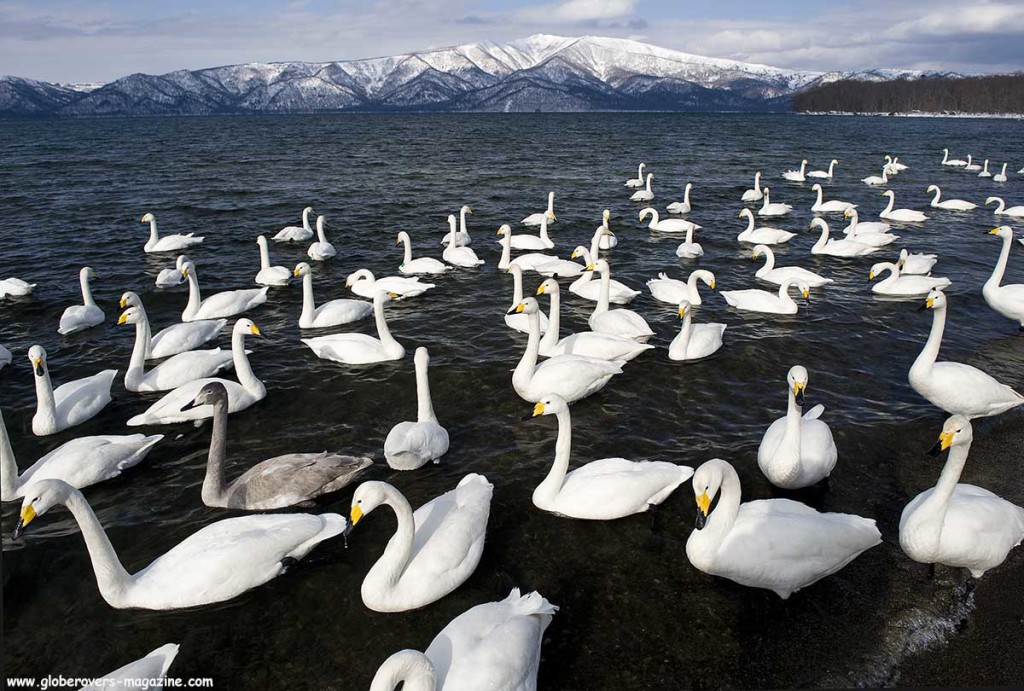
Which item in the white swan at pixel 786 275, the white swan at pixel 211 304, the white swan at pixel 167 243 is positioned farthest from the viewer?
the white swan at pixel 167 243

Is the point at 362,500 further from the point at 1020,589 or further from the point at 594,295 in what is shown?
the point at 594,295

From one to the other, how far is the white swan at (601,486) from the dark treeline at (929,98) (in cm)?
16888

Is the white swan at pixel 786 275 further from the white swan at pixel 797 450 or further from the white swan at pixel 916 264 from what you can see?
the white swan at pixel 797 450

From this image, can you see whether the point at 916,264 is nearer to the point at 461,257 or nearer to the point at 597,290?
the point at 597,290

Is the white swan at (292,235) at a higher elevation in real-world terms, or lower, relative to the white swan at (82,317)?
higher

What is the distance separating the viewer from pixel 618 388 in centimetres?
1139

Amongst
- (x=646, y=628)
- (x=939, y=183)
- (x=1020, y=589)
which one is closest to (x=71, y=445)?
(x=646, y=628)

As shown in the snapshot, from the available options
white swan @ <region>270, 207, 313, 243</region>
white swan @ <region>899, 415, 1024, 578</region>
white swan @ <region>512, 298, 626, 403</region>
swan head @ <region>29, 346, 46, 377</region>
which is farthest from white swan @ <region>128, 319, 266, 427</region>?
white swan @ <region>270, 207, 313, 243</region>

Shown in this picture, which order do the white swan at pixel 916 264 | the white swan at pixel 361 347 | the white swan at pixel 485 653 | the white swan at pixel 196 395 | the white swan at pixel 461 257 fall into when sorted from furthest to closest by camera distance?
the white swan at pixel 461 257 < the white swan at pixel 916 264 < the white swan at pixel 361 347 < the white swan at pixel 196 395 < the white swan at pixel 485 653

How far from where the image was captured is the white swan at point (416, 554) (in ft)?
20.0

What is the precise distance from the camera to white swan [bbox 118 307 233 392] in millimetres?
10945

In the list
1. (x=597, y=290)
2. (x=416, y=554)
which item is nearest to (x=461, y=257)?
(x=597, y=290)

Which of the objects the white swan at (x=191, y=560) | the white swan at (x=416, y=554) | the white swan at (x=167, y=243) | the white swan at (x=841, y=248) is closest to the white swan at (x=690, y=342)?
the white swan at (x=416, y=554)

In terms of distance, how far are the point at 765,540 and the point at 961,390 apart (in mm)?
5431
